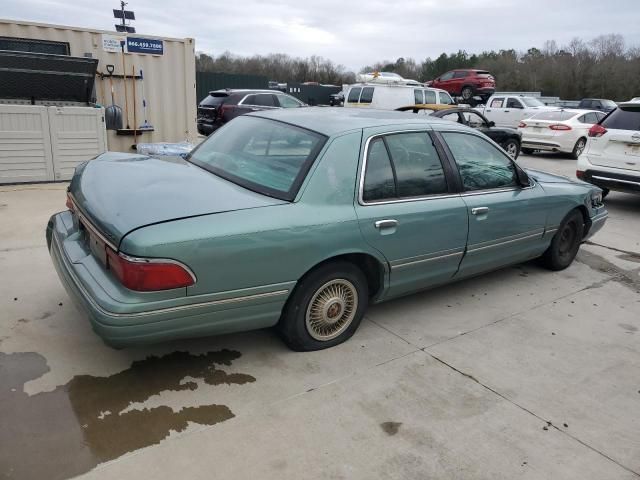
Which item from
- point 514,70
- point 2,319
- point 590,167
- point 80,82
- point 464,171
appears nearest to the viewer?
point 2,319

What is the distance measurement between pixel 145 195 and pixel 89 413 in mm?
1196

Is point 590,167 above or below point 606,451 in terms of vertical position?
above

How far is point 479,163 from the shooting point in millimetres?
4098

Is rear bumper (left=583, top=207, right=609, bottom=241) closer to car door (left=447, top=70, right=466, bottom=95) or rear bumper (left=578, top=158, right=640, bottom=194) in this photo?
rear bumper (left=578, top=158, right=640, bottom=194)

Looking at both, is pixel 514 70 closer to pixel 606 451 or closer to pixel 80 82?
pixel 80 82

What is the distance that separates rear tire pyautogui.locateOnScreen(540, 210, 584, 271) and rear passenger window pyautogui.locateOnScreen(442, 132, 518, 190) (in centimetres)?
101

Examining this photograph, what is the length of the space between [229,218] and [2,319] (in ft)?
6.58

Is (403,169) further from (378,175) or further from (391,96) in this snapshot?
(391,96)

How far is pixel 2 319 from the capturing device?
11.5 ft

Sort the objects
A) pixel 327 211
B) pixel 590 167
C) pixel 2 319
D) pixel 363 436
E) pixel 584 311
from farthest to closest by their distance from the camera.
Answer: pixel 590 167 → pixel 584 311 → pixel 2 319 → pixel 327 211 → pixel 363 436

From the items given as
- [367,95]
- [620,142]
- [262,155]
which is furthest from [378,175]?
[367,95]

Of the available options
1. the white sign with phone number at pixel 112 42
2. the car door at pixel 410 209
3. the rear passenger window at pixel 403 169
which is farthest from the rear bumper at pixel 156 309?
the white sign with phone number at pixel 112 42

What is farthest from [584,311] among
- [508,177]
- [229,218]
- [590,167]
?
[590,167]

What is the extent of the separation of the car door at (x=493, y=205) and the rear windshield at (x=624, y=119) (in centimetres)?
423
